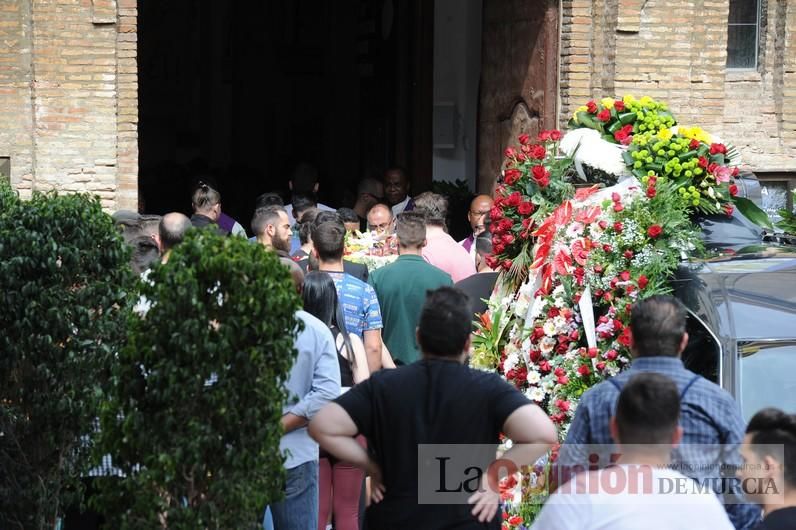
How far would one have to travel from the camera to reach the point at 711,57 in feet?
42.9

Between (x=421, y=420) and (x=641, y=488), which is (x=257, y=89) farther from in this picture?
(x=641, y=488)

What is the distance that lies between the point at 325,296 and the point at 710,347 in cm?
196

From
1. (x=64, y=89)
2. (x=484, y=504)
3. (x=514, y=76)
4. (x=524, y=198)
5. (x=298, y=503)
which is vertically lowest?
(x=298, y=503)

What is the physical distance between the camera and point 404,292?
8.38m

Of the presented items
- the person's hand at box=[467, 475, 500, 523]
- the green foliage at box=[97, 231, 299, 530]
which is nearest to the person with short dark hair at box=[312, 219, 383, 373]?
the green foliage at box=[97, 231, 299, 530]

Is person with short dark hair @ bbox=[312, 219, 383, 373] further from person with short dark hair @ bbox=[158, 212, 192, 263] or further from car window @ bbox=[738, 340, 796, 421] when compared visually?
car window @ bbox=[738, 340, 796, 421]

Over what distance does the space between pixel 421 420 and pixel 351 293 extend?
293cm

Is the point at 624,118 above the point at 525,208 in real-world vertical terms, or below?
above

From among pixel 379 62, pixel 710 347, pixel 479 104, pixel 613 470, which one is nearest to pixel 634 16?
pixel 479 104

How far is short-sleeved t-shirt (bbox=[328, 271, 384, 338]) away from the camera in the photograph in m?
7.41

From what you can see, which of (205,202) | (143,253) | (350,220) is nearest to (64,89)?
(205,202)

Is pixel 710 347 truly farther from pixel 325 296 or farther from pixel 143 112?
pixel 143 112

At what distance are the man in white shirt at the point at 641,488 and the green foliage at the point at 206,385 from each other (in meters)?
1.46

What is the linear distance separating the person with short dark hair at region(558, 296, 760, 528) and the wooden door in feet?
26.8
